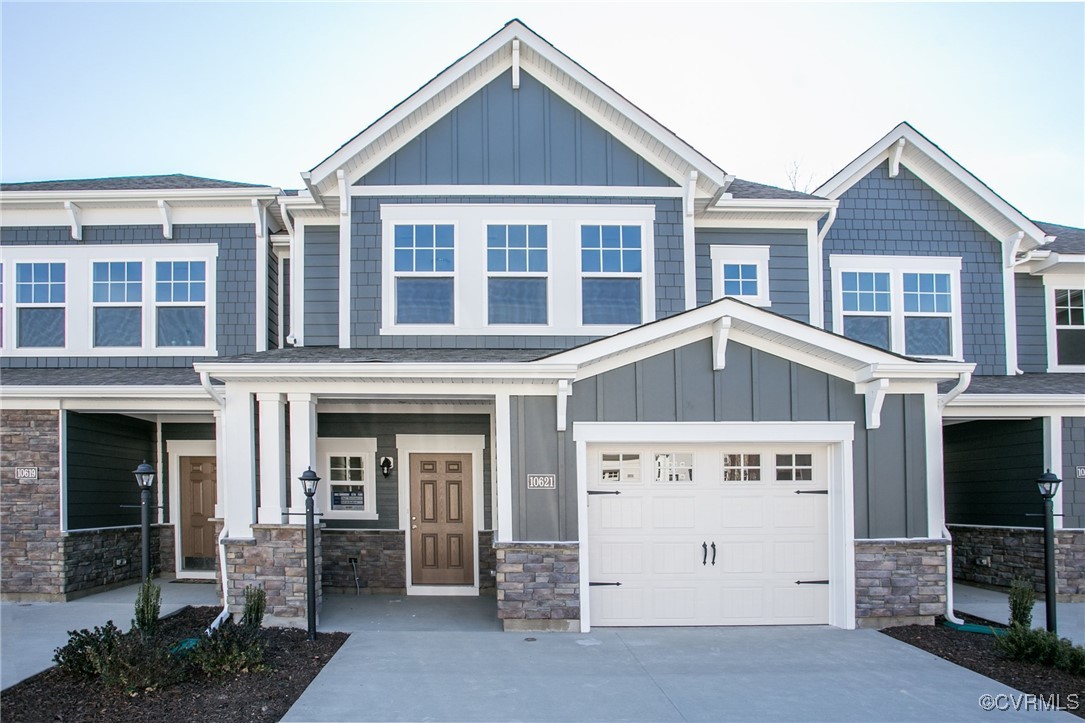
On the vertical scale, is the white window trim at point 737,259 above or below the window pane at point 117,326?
above

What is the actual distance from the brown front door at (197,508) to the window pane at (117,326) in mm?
2166

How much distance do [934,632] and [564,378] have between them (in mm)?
4978

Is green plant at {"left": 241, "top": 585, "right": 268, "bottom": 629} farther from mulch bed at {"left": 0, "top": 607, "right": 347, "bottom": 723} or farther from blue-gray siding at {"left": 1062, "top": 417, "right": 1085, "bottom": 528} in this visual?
blue-gray siding at {"left": 1062, "top": 417, "right": 1085, "bottom": 528}

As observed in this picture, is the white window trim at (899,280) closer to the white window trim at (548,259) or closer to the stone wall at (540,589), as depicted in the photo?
the white window trim at (548,259)

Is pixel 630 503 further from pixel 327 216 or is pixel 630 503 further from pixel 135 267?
pixel 135 267

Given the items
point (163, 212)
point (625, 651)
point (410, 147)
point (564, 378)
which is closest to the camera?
point (625, 651)

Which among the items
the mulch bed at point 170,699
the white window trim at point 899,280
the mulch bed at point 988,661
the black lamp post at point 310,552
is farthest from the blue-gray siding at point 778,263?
the mulch bed at point 170,699

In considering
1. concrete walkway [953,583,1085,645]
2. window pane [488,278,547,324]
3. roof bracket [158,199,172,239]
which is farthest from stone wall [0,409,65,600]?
concrete walkway [953,583,1085,645]

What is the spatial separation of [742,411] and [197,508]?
8.72 m

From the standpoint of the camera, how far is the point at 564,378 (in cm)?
932

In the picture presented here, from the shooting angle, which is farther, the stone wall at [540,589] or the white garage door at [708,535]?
the white garage door at [708,535]

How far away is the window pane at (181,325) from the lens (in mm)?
12242

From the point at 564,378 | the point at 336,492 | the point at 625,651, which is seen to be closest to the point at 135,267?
the point at 336,492

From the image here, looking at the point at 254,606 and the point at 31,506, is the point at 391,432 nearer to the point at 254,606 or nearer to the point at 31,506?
the point at 254,606
